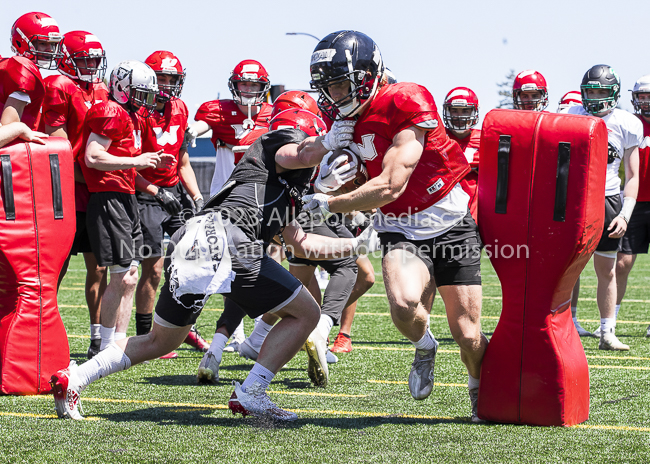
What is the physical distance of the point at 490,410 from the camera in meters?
3.59

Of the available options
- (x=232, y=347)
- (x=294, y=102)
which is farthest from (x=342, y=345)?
(x=294, y=102)

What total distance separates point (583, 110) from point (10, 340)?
4627 millimetres

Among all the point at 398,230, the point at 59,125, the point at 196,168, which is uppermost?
the point at 59,125

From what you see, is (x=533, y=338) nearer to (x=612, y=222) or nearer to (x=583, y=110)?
(x=612, y=222)

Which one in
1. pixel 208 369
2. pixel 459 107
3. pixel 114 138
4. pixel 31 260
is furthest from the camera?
pixel 459 107

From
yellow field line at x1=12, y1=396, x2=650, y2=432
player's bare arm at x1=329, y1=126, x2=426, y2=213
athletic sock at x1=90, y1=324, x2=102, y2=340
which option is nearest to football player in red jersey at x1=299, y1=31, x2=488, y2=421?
player's bare arm at x1=329, y1=126, x2=426, y2=213

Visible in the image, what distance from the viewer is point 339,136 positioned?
11.7 ft

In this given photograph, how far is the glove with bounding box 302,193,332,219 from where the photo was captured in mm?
3529

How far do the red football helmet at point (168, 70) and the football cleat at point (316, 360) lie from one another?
7.62 feet

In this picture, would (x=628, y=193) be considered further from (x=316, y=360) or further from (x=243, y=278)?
(x=243, y=278)

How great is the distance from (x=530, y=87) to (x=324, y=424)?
405 cm

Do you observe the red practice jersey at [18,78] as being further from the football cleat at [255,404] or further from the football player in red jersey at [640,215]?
the football player in red jersey at [640,215]

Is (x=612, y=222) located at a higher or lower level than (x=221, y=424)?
higher

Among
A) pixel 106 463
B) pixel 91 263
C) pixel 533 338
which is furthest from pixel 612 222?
pixel 106 463
